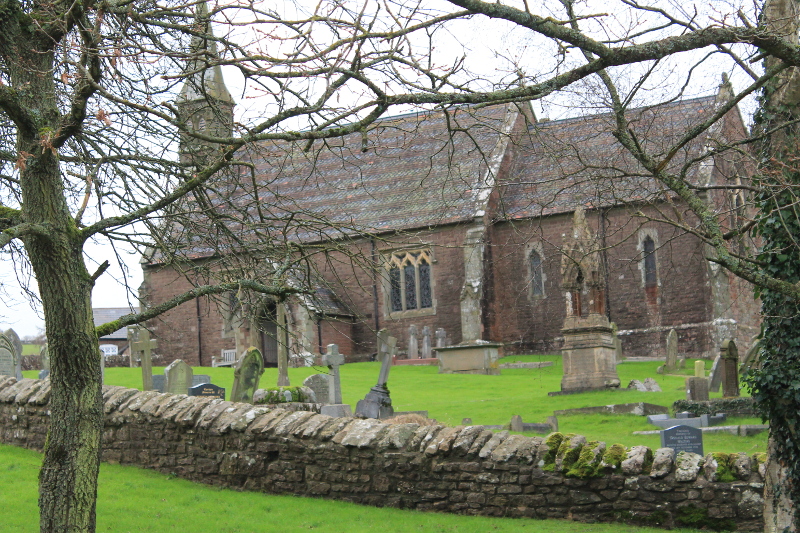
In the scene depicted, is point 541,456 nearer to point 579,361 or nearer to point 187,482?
point 187,482

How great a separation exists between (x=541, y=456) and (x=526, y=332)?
25979 millimetres

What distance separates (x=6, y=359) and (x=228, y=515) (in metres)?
11.9

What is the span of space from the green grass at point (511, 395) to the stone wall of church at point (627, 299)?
1.96 metres

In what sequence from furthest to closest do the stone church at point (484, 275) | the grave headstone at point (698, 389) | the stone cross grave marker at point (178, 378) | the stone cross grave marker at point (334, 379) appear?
the stone church at point (484, 275), the stone cross grave marker at point (334, 379), the stone cross grave marker at point (178, 378), the grave headstone at point (698, 389)

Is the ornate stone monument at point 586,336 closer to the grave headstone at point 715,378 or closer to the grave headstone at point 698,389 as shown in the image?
the grave headstone at point 715,378

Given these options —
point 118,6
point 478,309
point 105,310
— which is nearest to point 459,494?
point 118,6

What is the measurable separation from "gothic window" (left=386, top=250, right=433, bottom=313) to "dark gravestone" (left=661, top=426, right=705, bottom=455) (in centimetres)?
2581

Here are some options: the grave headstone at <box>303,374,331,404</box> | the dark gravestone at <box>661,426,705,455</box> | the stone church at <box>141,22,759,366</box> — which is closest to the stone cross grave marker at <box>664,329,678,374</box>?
the stone church at <box>141,22,759,366</box>

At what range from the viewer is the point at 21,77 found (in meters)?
7.91

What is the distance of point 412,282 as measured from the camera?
1471 inches

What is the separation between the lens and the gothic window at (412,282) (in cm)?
3688

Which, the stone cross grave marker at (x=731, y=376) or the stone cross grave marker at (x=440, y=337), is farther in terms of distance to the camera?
the stone cross grave marker at (x=440, y=337)

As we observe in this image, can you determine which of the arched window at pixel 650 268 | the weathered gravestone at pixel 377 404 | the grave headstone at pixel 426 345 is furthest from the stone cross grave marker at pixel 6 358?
the arched window at pixel 650 268

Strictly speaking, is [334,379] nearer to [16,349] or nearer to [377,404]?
[377,404]
